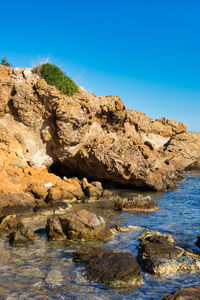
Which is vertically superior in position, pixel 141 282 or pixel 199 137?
pixel 199 137

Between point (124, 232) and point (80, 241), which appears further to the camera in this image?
point (124, 232)

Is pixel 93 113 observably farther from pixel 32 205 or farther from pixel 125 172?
pixel 32 205

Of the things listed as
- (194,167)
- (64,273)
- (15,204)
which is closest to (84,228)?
(64,273)

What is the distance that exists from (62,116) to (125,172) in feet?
23.6

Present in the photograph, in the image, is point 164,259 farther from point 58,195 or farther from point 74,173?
point 74,173

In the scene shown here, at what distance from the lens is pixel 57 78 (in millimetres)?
21375

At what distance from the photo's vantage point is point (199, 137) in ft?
165

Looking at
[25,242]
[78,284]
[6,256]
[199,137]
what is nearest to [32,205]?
[25,242]

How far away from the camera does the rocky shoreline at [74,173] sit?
868cm

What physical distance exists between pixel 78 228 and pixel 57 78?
1395 centimetres

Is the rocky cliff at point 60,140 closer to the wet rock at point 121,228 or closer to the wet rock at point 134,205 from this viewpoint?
the wet rock at point 134,205

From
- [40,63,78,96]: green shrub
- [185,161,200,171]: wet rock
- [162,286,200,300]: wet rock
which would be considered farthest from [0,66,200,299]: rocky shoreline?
[185,161,200,171]: wet rock

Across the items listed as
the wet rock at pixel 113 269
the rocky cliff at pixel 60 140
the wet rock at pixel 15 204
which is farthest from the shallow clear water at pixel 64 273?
the rocky cliff at pixel 60 140

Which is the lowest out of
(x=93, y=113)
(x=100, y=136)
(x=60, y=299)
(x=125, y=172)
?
(x=60, y=299)
